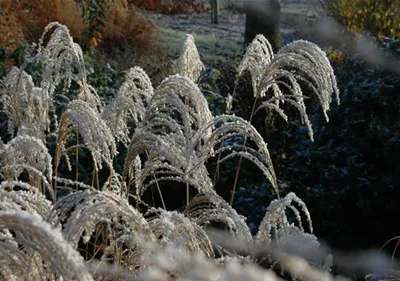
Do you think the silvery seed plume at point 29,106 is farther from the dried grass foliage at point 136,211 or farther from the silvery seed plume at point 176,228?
the silvery seed plume at point 176,228

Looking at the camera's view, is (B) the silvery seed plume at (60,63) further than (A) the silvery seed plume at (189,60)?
No

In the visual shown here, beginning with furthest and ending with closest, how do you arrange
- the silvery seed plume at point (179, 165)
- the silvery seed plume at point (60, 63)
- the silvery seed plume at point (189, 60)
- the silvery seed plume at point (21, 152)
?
the silvery seed plume at point (189, 60)
the silvery seed plume at point (60, 63)
the silvery seed plume at point (21, 152)
the silvery seed plume at point (179, 165)

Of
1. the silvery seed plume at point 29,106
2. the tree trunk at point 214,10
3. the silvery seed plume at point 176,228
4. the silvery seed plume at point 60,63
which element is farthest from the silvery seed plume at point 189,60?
the tree trunk at point 214,10

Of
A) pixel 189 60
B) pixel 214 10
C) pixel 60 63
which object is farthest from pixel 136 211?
pixel 214 10

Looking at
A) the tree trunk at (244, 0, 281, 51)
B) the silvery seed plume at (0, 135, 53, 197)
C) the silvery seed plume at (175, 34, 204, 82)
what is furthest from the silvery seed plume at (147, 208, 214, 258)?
the tree trunk at (244, 0, 281, 51)

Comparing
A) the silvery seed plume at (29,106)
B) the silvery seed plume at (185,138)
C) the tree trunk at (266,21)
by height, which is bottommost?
the tree trunk at (266,21)

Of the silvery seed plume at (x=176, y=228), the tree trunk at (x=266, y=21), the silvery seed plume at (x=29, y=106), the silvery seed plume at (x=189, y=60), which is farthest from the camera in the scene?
the tree trunk at (x=266, y=21)

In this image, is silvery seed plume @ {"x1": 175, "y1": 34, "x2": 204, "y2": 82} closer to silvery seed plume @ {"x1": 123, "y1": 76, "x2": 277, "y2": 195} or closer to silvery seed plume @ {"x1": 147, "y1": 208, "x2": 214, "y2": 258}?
silvery seed plume @ {"x1": 123, "y1": 76, "x2": 277, "y2": 195}

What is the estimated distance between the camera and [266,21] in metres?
11.4

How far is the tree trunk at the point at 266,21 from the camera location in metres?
11.4

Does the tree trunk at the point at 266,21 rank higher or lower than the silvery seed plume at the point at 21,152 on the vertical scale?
lower

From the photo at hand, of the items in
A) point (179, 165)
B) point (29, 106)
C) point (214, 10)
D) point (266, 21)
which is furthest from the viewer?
point (214, 10)

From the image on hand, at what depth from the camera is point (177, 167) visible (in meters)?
2.28

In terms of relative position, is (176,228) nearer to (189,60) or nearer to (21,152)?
(21,152)
